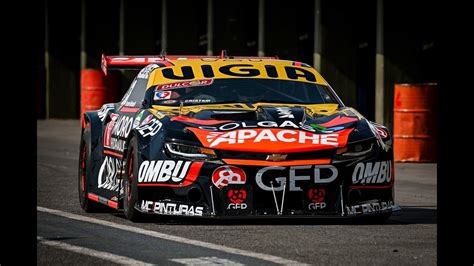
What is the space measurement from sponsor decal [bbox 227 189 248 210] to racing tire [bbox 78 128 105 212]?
2230mm

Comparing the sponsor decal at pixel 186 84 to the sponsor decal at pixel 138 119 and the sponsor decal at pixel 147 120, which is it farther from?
the sponsor decal at pixel 147 120

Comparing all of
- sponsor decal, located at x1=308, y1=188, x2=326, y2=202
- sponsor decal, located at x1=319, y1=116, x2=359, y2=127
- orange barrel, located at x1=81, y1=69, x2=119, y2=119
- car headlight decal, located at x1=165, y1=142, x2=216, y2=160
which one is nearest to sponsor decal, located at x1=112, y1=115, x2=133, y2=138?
car headlight decal, located at x1=165, y1=142, x2=216, y2=160

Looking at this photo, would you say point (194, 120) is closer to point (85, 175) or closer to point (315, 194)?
point (315, 194)

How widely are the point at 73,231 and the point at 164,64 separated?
256 centimetres

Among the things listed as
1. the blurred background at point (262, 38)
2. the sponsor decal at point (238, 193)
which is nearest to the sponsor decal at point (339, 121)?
the sponsor decal at point (238, 193)

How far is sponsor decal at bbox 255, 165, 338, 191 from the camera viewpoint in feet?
33.7

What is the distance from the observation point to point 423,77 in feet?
85.9

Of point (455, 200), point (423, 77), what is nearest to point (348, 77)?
point (423, 77)

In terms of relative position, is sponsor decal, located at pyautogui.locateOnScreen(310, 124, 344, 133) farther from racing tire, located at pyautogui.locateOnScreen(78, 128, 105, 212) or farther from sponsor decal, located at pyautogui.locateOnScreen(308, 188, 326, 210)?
racing tire, located at pyautogui.locateOnScreen(78, 128, 105, 212)

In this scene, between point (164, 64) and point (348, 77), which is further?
point (348, 77)

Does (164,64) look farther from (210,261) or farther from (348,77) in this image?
(348,77)

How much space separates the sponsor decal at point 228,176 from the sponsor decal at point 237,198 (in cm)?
6

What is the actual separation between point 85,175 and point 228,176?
2.71m

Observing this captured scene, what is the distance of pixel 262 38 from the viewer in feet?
99.9
